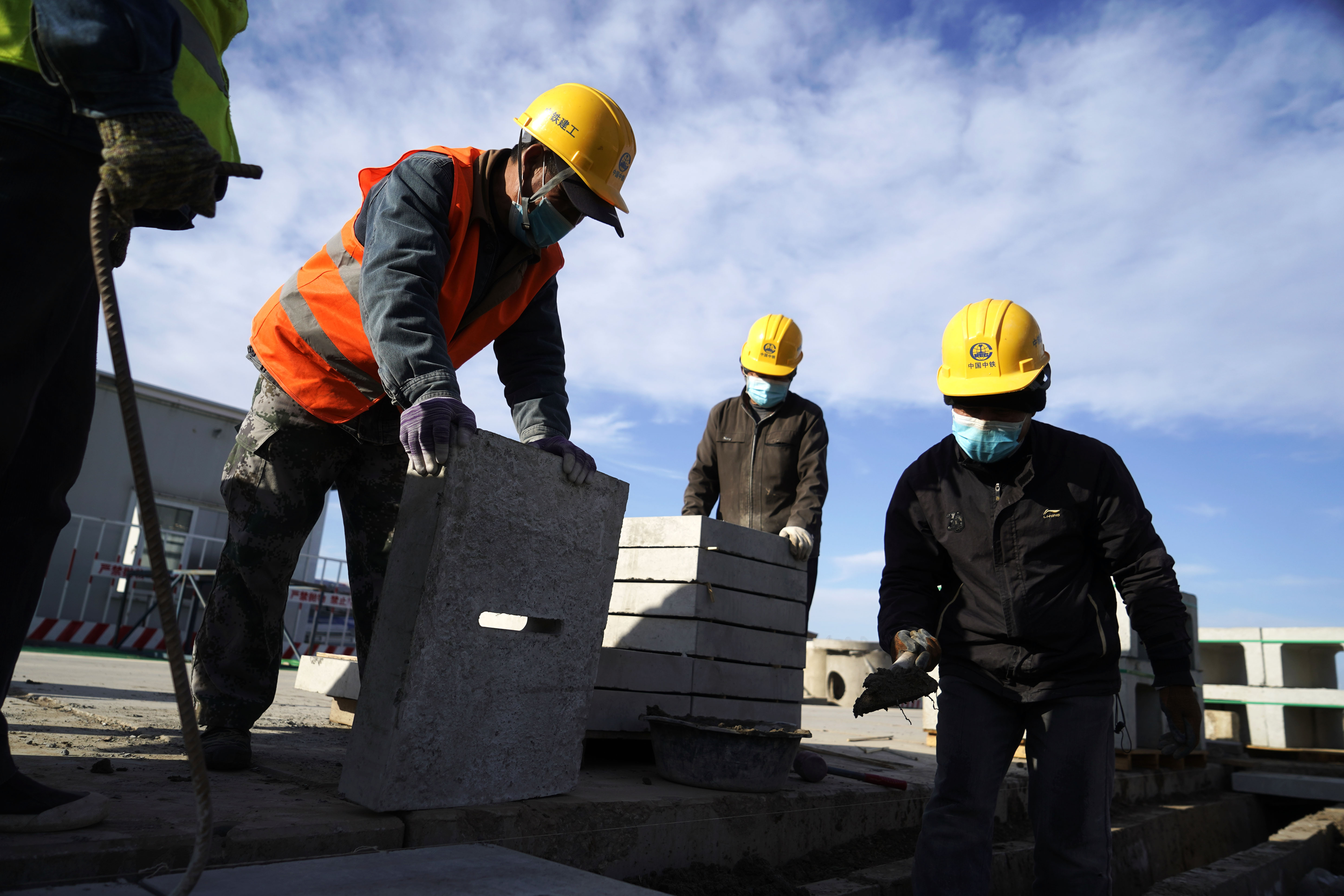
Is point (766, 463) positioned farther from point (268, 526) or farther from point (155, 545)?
point (155, 545)

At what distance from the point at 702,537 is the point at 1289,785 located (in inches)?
252

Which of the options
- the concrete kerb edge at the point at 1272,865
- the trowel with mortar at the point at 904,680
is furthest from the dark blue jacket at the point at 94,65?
the concrete kerb edge at the point at 1272,865

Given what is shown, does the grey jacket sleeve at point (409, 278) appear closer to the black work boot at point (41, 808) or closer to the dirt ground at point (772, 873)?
the black work boot at point (41, 808)

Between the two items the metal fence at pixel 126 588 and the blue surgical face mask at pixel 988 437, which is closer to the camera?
the blue surgical face mask at pixel 988 437

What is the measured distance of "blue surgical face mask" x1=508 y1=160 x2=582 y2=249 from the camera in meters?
2.85

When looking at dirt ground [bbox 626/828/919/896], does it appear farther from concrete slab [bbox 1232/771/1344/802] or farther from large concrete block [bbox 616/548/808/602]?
concrete slab [bbox 1232/771/1344/802]

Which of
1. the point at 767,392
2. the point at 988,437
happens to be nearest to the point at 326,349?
the point at 988,437

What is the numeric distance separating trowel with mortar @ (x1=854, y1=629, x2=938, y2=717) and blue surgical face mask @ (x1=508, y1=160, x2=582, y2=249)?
1759 mm

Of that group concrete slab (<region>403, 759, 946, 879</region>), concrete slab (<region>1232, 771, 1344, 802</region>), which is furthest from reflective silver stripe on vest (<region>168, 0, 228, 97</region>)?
concrete slab (<region>1232, 771, 1344, 802</region>)

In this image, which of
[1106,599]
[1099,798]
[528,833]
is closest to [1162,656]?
[1106,599]

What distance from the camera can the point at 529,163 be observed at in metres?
2.90

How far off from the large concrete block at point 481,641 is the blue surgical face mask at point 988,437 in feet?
4.13

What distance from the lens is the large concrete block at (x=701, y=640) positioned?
386 centimetres

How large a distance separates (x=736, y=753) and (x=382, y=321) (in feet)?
6.66
